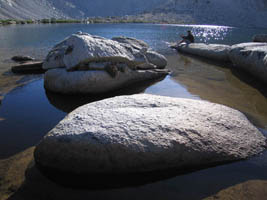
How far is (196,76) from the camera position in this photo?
10180mm

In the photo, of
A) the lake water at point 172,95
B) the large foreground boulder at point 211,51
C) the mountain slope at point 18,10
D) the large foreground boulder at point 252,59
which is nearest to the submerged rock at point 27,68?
the lake water at point 172,95

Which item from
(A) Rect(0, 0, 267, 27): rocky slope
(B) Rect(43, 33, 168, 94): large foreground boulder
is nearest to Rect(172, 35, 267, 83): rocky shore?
(B) Rect(43, 33, 168, 94): large foreground boulder

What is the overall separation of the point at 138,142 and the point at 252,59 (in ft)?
26.4

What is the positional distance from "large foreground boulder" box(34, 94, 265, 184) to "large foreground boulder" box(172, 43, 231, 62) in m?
10.4

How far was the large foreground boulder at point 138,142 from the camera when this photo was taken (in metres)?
3.56

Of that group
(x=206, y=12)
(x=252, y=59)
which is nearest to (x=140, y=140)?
(x=252, y=59)

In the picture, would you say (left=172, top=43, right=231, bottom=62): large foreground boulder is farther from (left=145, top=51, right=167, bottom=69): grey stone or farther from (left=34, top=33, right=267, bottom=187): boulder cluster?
(left=34, top=33, right=267, bottom=187): boulder cluster

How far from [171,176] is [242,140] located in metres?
1.64

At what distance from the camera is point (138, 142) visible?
367 centimetres

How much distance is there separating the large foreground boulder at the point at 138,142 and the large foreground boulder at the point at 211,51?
10352 millimetres

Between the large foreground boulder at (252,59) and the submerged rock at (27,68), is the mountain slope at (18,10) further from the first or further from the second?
the large foreground boulder at (252,59)

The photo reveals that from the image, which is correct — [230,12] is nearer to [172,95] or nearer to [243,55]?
[243,55]

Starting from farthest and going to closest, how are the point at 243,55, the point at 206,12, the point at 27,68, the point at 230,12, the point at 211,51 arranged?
the point at 206,12, the point at 230,12, the point at 211,51, the point at 243,55, the point at 27,68

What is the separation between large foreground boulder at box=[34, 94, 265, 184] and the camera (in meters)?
3.56
